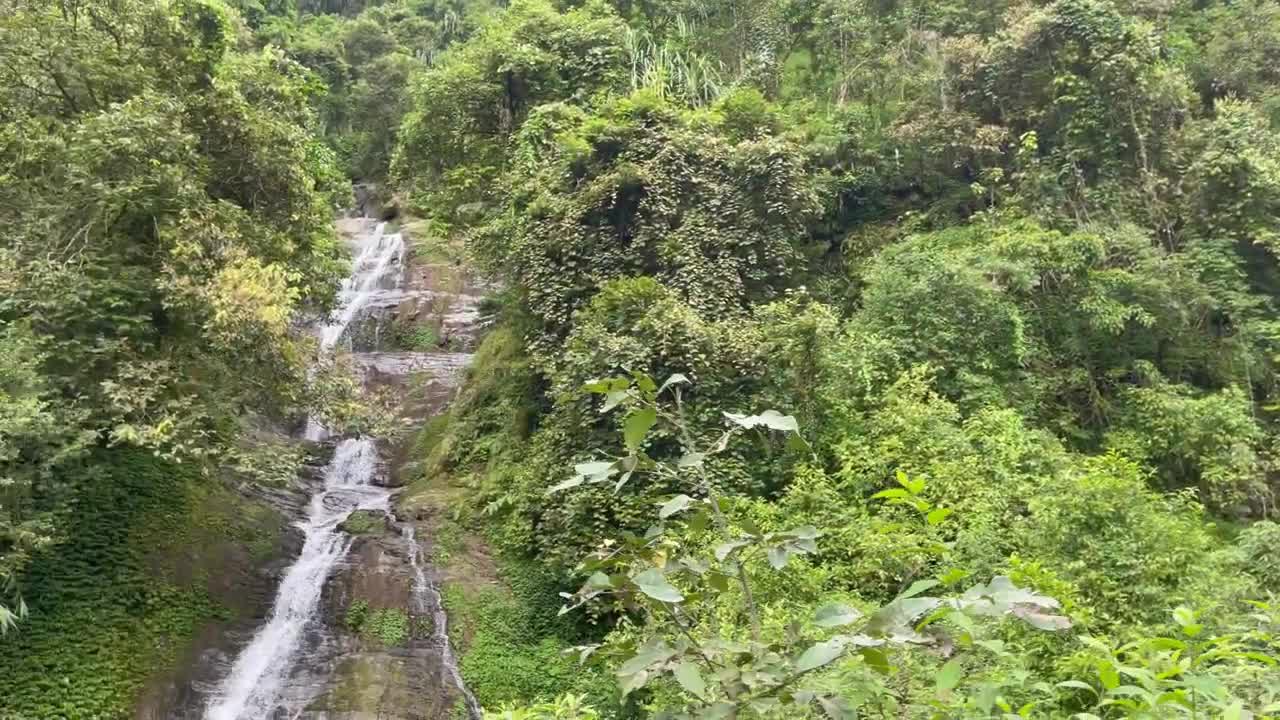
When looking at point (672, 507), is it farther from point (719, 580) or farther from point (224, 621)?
point (224, 621)

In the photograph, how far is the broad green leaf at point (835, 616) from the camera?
1.58 m

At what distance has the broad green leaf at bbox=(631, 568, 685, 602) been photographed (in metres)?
1.53

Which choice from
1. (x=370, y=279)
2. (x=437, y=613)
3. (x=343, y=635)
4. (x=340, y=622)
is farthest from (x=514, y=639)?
(x=370, y=279)

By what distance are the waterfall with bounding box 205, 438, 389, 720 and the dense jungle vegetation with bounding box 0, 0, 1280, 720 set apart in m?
1.01

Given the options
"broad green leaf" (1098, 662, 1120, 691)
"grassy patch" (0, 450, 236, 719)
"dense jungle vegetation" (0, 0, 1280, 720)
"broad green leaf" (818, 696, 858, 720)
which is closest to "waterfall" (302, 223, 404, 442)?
"dense jungle vegetation" (0, 0, 1280, 720)

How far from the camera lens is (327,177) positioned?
1375 centimetres

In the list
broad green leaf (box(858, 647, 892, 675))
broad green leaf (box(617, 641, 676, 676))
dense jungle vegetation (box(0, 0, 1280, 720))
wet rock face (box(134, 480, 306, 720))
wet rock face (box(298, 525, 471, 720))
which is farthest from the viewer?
wet rock face (box(298, 525, 471, 720))

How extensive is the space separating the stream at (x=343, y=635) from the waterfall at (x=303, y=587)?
0.6 inches

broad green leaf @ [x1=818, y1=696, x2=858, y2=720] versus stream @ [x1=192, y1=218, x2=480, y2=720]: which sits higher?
broad green leaf @ [x1=818, y1=696, x2=858, y2=720]

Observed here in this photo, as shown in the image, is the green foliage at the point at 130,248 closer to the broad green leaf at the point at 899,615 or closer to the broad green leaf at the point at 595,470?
the broad green leaf at the point at 595,470

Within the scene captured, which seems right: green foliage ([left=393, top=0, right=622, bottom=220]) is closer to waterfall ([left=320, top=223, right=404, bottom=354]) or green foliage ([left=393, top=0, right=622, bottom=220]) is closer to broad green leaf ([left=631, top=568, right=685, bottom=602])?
waterfall ([left=320, top=223, right=404, bottom=354])

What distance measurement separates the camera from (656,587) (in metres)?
1.58

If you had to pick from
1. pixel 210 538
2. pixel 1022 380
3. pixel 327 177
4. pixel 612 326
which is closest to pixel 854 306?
pixel 1022 380

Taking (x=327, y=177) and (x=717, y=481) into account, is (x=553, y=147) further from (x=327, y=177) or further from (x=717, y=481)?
(x=717, y=481)
